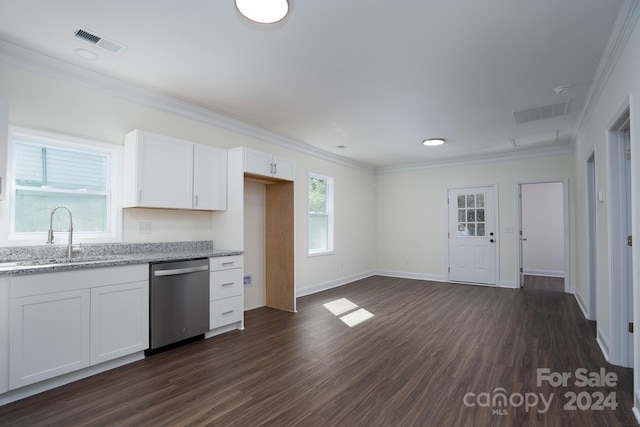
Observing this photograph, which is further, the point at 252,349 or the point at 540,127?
the point at 540,127

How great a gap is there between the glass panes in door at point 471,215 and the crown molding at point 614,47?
9.72ft

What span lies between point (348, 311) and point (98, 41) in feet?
13.1

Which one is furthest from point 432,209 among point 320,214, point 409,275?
point 320,214

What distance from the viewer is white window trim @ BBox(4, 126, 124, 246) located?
2.64 m

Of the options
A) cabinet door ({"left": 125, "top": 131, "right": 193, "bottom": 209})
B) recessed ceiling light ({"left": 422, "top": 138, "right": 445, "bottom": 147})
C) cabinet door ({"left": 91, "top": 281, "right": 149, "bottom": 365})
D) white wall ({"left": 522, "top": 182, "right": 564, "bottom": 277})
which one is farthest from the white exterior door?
cabinet door ({"left": 91, "top": 281, "right": 149, "bottom": 365})

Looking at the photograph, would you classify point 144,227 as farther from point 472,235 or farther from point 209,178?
point 472,235

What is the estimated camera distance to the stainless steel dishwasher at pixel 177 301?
297 centimetres

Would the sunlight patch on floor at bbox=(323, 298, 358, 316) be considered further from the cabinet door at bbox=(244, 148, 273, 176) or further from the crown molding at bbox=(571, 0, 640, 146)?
the crown molding at bbox=(571, 0, 640, 146)

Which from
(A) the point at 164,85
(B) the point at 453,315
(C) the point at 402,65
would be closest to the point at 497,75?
(C) the point at 402,65

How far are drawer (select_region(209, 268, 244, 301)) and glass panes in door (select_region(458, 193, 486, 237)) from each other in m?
4.87

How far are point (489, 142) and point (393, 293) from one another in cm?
304

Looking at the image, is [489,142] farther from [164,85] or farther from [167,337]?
[167,337]

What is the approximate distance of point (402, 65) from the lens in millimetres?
2867

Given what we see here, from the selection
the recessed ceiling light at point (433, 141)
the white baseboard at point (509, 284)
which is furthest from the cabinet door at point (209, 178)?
the white baseboard at point (509, 284)
